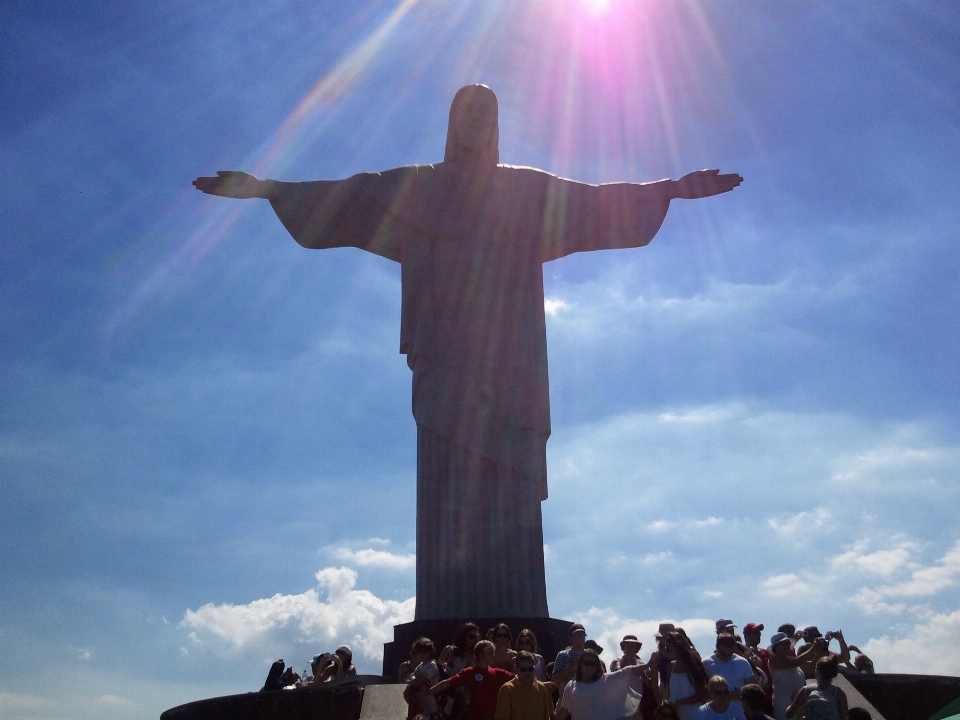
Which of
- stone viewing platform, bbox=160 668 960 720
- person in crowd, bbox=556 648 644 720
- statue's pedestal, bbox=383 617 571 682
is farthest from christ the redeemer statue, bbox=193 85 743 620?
person in crowd, bbox=556 648 644 720

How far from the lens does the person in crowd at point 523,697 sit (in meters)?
6.82

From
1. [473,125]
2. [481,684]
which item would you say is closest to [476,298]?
[473,125]

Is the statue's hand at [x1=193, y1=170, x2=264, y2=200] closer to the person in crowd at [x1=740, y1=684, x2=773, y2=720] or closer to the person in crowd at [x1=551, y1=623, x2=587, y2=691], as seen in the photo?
the person in crowd at [x1=551, y1=623, x2=587, y2=691]

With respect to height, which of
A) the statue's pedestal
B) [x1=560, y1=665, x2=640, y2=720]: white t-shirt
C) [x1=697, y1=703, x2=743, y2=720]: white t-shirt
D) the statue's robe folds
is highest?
the statue's robe folds

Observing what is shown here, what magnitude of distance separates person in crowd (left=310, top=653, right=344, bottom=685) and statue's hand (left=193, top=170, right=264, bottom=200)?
20.4 feet

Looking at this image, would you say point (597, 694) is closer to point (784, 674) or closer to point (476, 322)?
point (784, 674)

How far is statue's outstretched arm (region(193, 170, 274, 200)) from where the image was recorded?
41.3 ft

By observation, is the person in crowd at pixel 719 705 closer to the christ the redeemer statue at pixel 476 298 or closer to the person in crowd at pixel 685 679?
the person in crowd at pixel 685 679

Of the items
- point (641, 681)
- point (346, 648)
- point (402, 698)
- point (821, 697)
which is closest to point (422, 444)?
point (346, 648)

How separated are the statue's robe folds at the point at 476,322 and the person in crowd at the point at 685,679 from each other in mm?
4298

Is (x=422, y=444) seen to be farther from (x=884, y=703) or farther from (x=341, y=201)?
(x=884, y=703)

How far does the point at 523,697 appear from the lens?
22.5 feet

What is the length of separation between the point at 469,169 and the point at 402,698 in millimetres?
7540

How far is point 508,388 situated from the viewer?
12320 millimetres
